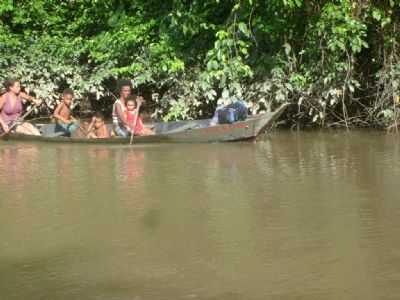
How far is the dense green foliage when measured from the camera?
11.9 meters

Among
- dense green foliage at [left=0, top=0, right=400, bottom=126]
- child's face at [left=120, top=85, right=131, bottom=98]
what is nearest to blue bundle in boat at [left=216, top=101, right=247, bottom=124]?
dense green foliage at [left=0, top=0, right=400, bottom=126]

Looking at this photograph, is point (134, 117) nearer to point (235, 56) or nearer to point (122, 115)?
point (122, 115)

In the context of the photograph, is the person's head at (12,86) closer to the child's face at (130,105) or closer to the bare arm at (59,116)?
the bare arm at (59,116)

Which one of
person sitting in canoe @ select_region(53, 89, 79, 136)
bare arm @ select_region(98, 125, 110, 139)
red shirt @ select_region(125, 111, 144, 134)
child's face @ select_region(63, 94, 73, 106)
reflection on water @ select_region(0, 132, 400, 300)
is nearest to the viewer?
reflection on water @ select_region(0, 132, 400, 300)

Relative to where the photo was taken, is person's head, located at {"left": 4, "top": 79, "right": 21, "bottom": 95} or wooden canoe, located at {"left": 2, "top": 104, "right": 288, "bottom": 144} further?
person's head, located at {"left": 4, "top": 79, "right": 21, "bottom": 95}

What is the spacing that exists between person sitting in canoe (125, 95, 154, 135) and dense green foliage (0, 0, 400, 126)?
0.81m

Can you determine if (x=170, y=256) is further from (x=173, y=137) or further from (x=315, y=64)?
(x=315, y=64)

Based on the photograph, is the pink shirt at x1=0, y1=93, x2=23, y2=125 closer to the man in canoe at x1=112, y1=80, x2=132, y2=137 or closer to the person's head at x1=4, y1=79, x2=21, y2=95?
the person's head at x1=4, y1=79, x2=21, y2=95

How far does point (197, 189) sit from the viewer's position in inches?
314

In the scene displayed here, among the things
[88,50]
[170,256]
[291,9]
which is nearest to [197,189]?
[170,256]

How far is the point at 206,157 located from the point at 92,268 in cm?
510

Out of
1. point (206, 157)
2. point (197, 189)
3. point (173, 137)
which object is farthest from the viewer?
point (173, 137)

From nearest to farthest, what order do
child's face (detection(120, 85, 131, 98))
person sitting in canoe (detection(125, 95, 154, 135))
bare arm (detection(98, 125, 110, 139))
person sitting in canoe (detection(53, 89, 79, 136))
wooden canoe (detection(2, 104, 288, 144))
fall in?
1. wooden canoe (detection(2, 104, 288, 144))
2. person sitting in canoe (detection(125, 95, 154, 135))
3. child's face (detection(120, 85, 131, 98))
4. bare arm (detection(98, 125, 110, 139))
5. person sitting in canoe (detection(53, 89, 79, 136))

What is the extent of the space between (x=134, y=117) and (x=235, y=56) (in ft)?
5.80
